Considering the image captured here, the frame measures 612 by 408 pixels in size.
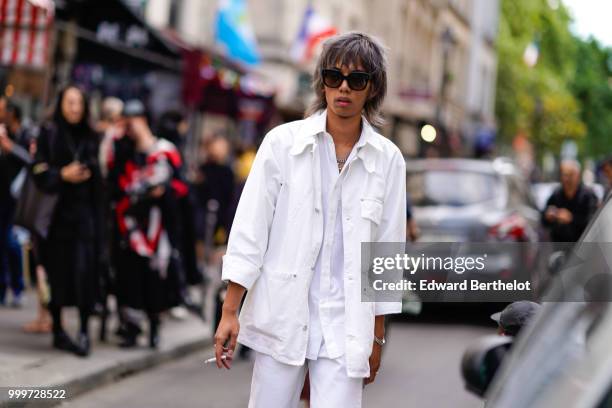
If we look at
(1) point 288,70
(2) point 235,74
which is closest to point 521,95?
(1) point 288,70

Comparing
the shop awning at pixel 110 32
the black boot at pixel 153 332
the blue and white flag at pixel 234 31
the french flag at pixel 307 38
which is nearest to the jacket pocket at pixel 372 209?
the black boot at pixel 153 332

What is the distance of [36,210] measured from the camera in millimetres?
8273

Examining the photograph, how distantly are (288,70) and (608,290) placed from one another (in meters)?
25.7

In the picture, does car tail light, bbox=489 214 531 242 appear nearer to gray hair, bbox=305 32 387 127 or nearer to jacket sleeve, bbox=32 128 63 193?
jacket sleeve, bbox=32 128 63 193

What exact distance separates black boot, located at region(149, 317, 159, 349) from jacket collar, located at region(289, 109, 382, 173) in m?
5.62

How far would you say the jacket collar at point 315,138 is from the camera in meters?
3.72

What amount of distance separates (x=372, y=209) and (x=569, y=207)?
8958 millimetres

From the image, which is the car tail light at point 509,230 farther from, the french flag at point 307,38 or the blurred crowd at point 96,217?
the french flag at point 307,38

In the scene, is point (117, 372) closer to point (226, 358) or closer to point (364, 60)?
point (226, 358)

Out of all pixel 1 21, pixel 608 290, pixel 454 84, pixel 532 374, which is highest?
pixel 454 84

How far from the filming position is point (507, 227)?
42.2 ft

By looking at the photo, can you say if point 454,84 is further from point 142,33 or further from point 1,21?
point 1,21

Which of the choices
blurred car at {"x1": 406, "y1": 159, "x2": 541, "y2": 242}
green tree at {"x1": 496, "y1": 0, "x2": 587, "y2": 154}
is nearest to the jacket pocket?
blurred car at {"x1": 406, "y1": 159, "x2": 541, "y2": 242}

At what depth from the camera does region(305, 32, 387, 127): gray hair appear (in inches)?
148
